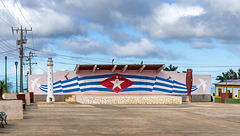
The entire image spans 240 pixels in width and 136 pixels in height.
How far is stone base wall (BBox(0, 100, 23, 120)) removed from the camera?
19.8m

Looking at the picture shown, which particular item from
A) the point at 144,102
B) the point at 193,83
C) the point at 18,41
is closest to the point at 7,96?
the point at 144,102

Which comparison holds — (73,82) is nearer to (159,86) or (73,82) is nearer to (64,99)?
(64,99)

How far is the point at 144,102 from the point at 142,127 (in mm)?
23333

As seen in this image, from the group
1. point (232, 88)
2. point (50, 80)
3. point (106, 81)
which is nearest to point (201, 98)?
point (232, 88)

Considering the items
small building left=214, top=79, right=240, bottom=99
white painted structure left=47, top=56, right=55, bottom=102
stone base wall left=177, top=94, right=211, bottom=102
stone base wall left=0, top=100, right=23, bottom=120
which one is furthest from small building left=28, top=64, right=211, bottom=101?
stone base wall left=0, top=100, right=23, bottom=120

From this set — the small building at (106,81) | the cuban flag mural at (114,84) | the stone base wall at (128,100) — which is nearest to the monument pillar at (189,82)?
the cuban flag mural at (114,84)

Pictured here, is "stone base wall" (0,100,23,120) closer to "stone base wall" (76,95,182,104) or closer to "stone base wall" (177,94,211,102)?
"stone base wall" (76,95,182,104)

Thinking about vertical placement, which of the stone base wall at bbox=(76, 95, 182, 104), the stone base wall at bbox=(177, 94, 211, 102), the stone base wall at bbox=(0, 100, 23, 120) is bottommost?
the stone base wall at bbox=(177, 94, 211, 102)

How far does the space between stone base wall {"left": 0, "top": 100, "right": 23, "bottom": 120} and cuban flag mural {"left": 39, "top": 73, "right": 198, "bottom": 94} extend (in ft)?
88.1

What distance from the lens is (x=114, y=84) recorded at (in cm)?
4791

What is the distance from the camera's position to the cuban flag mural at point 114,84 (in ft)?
155

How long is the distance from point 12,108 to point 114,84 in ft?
93.8

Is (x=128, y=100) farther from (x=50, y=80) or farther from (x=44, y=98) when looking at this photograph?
(x=44, y=98)

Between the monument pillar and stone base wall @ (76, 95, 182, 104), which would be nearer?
stone base wall @ (76, 95, 182, 104)
